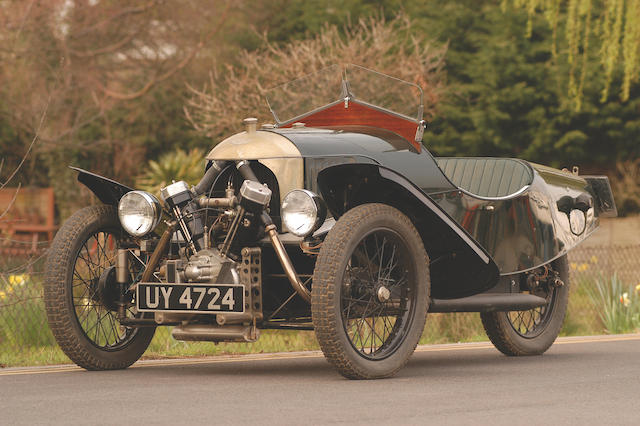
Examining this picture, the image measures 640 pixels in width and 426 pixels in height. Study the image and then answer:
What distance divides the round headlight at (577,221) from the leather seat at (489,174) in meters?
0.45

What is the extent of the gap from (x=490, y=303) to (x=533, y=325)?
1255mm

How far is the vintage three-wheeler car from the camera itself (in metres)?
6.89

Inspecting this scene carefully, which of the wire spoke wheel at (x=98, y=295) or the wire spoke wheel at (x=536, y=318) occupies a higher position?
the wire spoke wheel at (x=98, y=295)

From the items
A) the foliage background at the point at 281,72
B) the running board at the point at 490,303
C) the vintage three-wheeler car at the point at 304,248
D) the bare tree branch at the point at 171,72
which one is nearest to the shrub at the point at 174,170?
the foliage background at the point at 281,72

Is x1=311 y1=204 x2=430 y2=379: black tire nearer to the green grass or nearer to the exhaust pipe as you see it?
the exhaust pipe

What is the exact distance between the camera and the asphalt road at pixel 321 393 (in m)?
5.56

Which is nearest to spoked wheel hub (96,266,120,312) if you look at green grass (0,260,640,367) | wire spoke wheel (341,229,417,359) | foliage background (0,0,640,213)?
green grass (0,260,640,367)

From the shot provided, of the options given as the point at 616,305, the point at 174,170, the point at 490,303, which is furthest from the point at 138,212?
the point at 174,170

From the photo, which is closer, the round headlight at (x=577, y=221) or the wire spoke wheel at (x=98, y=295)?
the wire spoke wheel at (x=98, y=295)

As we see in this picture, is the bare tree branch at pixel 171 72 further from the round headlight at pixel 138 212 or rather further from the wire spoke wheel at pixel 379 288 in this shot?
the wire spoke wheel at pixel 379 288

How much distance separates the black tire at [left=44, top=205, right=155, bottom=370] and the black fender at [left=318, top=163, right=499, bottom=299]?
150cm

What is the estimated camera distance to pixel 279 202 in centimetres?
748

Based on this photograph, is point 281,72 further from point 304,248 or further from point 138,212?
point 304,248

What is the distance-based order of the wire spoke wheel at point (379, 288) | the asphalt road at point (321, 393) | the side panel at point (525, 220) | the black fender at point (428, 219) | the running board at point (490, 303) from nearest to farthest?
1. the asphalt road at point (321, 393)
2. the wire spoke wheel at point (379, 288)
3. the black fender at point (428, 219)
4. the running board at point (490, 303)
5. the side panel at point (525, 220)
